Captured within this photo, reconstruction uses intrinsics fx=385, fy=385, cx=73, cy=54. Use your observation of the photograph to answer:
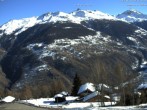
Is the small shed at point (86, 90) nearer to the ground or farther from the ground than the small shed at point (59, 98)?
farther from the ground

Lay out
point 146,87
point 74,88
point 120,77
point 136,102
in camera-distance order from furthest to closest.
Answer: point 74,88 < point 146,87 < point 120,77 < point 136,102

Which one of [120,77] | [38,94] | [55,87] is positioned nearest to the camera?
[120,77]

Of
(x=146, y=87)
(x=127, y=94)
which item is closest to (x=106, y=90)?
(x=146, y=87)

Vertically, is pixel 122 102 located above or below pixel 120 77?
below

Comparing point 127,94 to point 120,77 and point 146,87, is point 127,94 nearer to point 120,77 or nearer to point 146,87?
point 120,77

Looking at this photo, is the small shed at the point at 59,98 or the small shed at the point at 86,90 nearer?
the small shed at the point at 59,98

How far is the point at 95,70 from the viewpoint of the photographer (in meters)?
94.3

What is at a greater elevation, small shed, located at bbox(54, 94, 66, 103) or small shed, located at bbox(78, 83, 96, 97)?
small shed, located at bbox(78, 83, 96, 97)

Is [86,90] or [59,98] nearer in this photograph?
[59,98]

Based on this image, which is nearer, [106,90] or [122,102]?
[122,102]

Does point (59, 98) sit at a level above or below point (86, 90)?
below

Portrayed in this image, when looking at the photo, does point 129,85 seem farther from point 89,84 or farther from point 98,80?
point 89,84

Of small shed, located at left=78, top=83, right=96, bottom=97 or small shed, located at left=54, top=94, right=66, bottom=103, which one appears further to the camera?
small shed, located at left=78, top=83, right=96, bottom=97

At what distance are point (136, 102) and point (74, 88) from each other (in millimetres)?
62304
